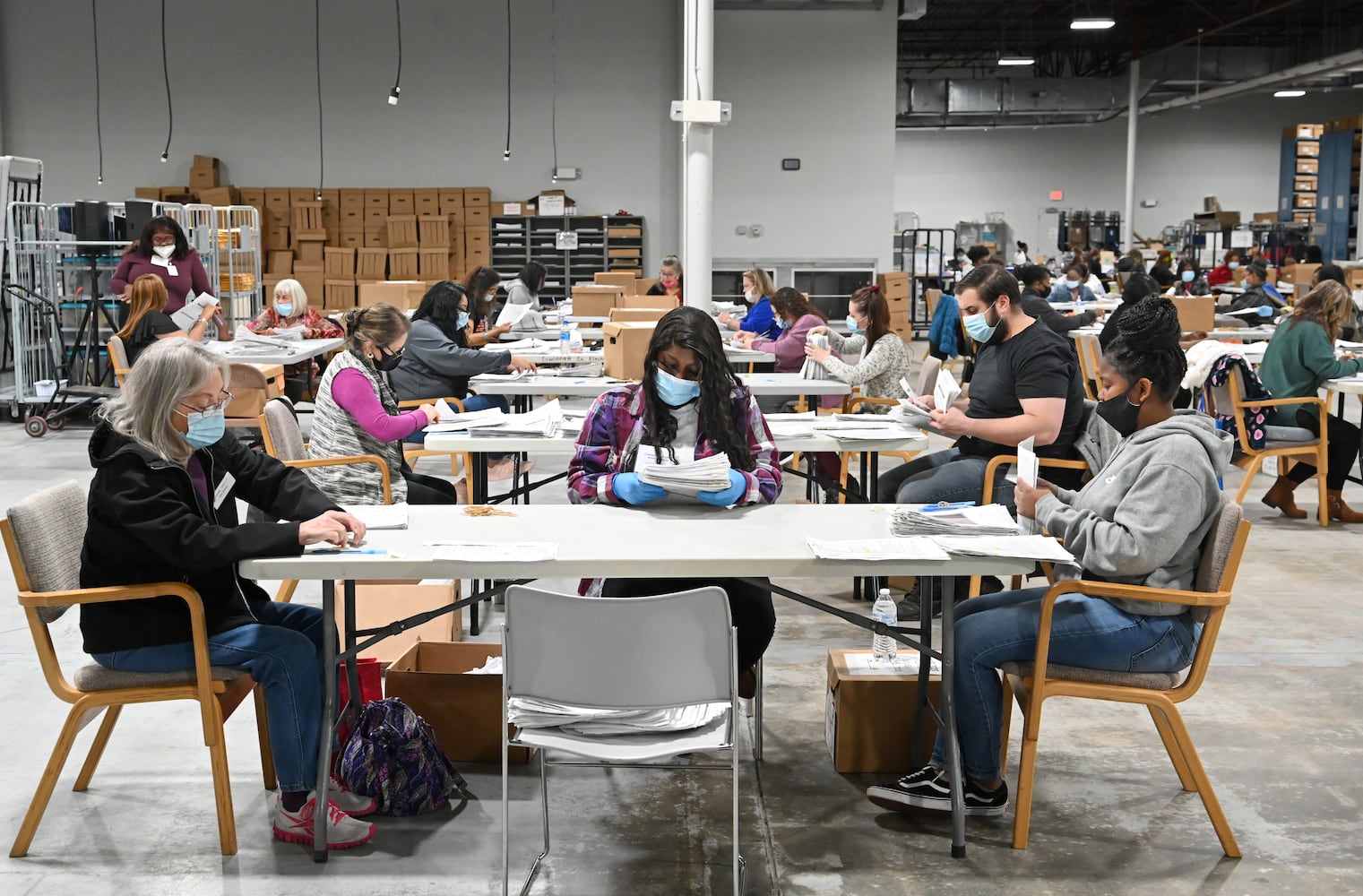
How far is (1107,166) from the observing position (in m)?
24.3

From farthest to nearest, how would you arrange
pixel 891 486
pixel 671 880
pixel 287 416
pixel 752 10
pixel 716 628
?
pixel 752 10 → pixel 891 486 → pixel 287 416 → pixel 671 880 → pixel 716 628

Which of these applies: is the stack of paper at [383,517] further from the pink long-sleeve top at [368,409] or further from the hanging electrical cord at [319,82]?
the hanging electrical cord at [319,82]

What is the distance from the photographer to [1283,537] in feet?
20.1

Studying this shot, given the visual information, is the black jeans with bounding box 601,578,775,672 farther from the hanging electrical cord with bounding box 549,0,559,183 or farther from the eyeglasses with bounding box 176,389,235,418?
the hanging electrical cord with bounding box 549,0,559,183

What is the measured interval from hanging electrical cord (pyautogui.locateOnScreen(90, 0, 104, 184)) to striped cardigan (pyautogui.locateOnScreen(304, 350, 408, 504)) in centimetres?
1299

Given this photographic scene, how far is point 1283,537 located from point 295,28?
13.5 metres

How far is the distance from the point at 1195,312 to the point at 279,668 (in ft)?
27.9

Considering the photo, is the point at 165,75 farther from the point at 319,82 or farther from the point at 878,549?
the point at 878,549

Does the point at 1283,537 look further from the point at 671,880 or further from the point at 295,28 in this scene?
the point at 295,28

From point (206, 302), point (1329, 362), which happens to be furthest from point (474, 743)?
point (206, 302)

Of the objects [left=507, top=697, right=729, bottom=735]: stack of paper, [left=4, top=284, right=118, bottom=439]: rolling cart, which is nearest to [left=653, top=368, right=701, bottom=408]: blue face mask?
[left=507, top=697, right=729, bottom=735]: stack of paper

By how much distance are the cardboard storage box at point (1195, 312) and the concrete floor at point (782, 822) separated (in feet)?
19.9

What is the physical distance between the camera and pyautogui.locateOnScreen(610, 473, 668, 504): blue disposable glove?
3.14m

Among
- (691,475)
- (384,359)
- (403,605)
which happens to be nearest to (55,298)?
(384,359)
